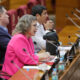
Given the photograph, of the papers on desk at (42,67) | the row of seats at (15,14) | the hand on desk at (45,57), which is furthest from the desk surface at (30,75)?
the row of seats at (15,14)

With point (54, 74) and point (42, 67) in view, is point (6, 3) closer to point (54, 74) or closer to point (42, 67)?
point (42, 67)

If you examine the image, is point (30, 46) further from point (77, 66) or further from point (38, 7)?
point (38, 7)

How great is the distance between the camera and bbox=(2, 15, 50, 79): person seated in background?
11.2 ft

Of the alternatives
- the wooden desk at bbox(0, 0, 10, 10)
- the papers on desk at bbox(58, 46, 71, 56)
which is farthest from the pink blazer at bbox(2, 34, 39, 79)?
the wooden desk at bbox(0, 0, 10, 10)

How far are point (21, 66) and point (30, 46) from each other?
1.02 ft

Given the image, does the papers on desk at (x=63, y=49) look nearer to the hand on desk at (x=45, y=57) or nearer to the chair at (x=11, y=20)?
the hand on desk at (x=45, y=57)

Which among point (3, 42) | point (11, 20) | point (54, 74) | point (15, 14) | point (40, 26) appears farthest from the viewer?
point (15, 14)

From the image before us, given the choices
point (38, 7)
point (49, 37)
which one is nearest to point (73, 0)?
point (38, 7)

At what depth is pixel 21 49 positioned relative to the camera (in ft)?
11.2

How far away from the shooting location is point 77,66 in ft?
11.8

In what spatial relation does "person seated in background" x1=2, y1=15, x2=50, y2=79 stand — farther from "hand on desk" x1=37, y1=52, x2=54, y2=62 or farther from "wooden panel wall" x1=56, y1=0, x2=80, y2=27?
"wooden panel wall" x1=56, y1=0, x2=80, y2=27

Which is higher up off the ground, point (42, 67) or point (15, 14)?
point (15, 14)

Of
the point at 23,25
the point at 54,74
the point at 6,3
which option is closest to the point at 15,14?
the point at 23,25

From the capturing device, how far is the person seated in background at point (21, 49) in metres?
3.43
